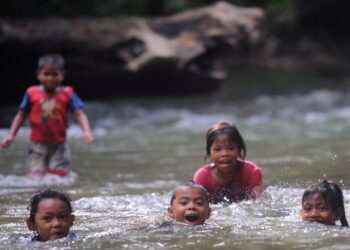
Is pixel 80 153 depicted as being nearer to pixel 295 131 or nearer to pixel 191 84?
pixel 295 131

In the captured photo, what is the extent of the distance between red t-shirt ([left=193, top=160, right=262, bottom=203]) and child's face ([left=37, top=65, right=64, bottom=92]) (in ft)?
6.79

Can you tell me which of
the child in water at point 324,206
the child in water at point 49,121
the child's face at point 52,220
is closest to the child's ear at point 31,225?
the child's face at point 52,220

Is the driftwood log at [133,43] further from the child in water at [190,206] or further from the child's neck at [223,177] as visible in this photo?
the child in water at [190,206]

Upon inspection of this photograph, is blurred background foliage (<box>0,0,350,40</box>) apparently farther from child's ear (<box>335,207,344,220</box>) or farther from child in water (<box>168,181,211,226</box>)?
child's ear (<box>335,207,344,220</box>)

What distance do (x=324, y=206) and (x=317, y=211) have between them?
2.2 inches

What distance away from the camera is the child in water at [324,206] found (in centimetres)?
477

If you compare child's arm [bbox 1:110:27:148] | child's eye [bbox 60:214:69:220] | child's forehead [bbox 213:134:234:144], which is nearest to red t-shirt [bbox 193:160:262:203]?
child's forehead [bbox 213:134:234:144]

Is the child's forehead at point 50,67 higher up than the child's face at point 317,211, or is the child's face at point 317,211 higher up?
the child's forehead at point 50,67

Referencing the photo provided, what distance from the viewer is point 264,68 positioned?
1941 cm

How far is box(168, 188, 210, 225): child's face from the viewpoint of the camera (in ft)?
16.1

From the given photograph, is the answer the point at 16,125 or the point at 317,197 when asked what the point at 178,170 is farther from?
the point at 317,197

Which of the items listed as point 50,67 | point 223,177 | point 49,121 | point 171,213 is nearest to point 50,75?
point 50,67

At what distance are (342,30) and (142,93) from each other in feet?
23.7

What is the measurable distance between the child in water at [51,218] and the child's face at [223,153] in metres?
1.63
